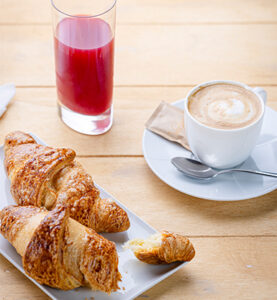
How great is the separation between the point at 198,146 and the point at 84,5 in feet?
1.69

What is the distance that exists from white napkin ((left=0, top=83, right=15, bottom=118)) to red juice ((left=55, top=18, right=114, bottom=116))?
18 cm

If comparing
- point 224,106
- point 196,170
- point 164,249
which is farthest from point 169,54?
point 164,249

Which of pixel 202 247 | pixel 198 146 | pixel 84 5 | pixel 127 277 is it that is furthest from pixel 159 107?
pixel 127 277

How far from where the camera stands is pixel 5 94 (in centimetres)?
161

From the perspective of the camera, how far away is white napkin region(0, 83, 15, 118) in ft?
5.16

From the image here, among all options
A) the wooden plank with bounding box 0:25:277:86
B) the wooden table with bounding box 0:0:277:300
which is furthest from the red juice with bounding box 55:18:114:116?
the wooden plank with bounding box 0:25:277:86

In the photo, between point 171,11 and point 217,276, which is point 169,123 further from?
point 171,11

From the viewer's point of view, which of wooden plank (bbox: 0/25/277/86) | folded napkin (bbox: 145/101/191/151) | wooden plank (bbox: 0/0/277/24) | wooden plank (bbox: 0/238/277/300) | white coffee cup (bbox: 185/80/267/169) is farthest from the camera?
wooden plank (bbox: 0/0/277/24)

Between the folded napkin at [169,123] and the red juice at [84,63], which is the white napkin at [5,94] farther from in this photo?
the folded napkin at [169,123]

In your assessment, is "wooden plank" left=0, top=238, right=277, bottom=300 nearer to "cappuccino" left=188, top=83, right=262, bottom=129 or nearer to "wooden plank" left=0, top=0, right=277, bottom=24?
"cappuccino" left=188, top=83, right=262, bottom=129

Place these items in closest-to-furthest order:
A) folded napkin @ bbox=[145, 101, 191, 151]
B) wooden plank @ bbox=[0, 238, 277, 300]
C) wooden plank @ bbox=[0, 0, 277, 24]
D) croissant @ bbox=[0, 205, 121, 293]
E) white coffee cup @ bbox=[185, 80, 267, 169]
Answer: croissant @ bbox=[0, 205, 121, 293] → wooden plank @ bbox=[0, 238, 277, 300] → white coffee cup @ bbox=[185, 80, 267, 169] → folded napkin @ bbox=[145, 101, 191, 151] → wooden plank @ bbox=[0, 0, 277, 24]

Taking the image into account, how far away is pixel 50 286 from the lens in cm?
107

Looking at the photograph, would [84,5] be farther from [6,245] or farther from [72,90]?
[6,245]

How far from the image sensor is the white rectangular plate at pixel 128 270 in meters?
1.08
